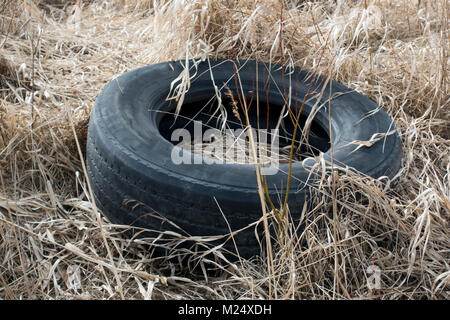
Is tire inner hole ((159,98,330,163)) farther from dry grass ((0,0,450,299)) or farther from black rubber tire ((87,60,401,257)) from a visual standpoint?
dry grass ((0,0,450,299))

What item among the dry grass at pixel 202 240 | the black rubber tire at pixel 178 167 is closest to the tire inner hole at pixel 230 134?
the black rubber tire at pixel 178 167

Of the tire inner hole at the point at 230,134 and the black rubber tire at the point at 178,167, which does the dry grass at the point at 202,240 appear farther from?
the tire inner hole at the point at 230,134

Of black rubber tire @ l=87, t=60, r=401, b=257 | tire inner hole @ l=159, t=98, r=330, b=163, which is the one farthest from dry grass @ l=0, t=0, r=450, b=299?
tire inner hole @ l=159, t=98, r=330, b=163

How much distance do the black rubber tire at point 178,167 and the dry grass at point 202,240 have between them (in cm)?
9

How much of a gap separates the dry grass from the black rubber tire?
9cm

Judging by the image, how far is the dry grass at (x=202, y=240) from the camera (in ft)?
5.60

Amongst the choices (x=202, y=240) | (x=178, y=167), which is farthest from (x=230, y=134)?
(x=202, y=240)

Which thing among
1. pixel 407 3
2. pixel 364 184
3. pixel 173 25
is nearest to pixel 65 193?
pixel 173 25

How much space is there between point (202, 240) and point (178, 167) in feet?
0.86

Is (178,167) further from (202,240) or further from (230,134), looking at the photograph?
(230,134)

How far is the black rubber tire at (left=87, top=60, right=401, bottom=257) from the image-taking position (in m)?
1.72

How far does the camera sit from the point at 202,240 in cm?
172

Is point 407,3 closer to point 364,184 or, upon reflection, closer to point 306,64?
point 306,64

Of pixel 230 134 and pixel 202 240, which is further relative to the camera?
pixel 230 134
